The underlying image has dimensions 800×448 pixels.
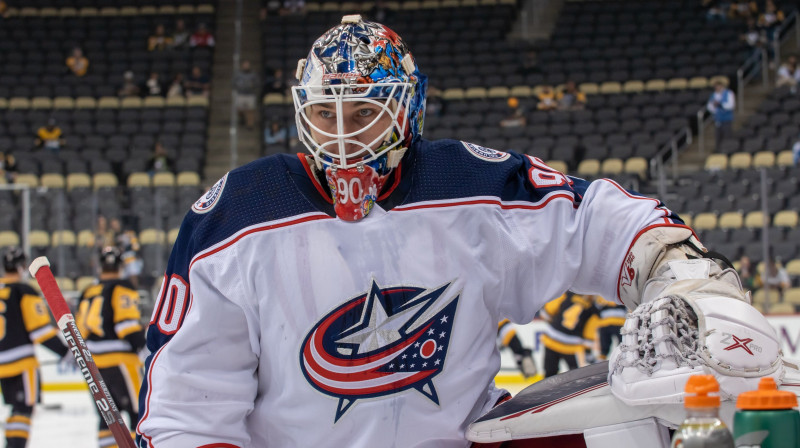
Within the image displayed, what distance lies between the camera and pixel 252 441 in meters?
1.78

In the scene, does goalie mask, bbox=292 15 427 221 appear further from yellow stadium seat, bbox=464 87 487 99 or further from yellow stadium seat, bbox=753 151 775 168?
yellow stadium seat, bbox=464 87 487 99

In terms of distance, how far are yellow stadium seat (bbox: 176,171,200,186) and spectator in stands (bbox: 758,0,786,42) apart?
340 inches

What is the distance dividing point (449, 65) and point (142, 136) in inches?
192

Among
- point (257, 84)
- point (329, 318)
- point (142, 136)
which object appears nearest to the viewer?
point (329, 318)

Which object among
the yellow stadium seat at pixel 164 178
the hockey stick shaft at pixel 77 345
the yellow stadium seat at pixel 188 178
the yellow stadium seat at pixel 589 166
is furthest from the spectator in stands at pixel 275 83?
the hockey stick shaft at pixel 77 345

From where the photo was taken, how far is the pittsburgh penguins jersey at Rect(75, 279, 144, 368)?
5.45m

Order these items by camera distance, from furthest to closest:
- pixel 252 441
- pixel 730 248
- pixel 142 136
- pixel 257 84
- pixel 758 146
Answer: pixel 257 84 < pixel 142 136 < pixel 758 146 < pixel 730 248 < pixel 252 441

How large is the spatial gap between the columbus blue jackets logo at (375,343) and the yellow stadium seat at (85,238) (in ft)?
25.3

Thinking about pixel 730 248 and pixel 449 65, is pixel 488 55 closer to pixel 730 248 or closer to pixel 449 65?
pixel 449 65

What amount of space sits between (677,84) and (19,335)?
1064 cm

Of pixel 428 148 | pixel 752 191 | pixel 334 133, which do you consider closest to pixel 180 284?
pixel 334 133

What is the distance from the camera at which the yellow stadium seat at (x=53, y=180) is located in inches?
455

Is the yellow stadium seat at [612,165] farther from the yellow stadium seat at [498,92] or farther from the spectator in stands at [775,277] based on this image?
the spectator in stands at [775,277]

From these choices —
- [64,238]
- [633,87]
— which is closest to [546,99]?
[633,87]
